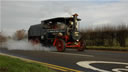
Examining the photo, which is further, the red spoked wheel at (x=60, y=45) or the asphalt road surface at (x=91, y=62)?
the red spoked wheel at (x=60, y=45)

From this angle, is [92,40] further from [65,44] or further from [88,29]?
[65,44]

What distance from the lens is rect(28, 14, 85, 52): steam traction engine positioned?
50.3 ft

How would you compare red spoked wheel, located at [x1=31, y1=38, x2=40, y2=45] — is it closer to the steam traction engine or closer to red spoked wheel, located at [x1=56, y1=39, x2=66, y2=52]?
the steam traction engine

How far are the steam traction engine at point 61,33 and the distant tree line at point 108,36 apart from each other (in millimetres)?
6906

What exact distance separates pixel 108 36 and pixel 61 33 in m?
9.19

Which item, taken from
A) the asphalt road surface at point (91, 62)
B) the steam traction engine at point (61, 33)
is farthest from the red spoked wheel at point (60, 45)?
the asphalt road surface at point (91, 62)

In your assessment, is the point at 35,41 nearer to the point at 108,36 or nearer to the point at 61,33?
the point at 61,33

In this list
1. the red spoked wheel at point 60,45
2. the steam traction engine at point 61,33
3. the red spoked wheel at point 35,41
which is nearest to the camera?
the red spoked wheel at point 60,45

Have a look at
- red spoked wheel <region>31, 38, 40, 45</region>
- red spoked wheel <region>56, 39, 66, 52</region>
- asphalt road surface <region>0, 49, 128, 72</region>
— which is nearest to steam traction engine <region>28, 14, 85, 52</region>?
red spoked wheel <region>56, 39, 66, 52</region>

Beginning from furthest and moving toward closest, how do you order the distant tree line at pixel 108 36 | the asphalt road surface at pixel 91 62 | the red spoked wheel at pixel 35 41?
1. the distant tree line at pixel 108 36
2. the red spoked wheel at pixel 35 41
3. the asphalt road surface at pixel 91 62

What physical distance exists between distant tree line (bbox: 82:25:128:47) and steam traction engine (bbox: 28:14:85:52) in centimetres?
691

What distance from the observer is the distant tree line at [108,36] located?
21016mm

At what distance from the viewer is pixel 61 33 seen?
15.5 meters

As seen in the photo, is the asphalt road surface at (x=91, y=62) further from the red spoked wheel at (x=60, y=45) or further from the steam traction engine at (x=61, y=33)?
the steam traction engine at (x=61, y=33)
